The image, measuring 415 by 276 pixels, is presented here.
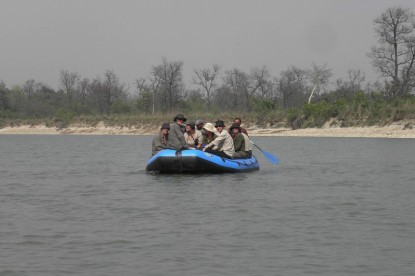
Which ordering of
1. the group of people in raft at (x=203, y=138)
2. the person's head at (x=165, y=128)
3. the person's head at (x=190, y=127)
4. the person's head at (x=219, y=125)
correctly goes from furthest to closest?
1. the person's head at (x=190, y=127)
2. the person's head at (x=219, y=125)
3. the person's head at (x=165, y=128)
4. the group of people in raft at (x=203, y=138)

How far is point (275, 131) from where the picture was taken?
62.0 meters

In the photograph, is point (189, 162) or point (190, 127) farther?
point (190, 127)

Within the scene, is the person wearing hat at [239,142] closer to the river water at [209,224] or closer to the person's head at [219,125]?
the river water at [209,224]

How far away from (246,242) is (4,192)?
8984 millimetres

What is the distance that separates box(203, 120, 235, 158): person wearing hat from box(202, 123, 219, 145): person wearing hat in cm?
20

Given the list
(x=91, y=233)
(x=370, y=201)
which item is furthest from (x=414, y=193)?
(x=91, y=233)

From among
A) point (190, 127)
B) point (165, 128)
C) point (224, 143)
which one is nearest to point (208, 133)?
point (190, 127)

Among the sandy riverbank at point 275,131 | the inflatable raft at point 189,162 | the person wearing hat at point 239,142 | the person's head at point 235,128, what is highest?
the person's head at point 235,128

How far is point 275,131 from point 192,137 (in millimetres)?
41543

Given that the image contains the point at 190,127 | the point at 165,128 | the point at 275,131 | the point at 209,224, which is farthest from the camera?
the point at 275,131

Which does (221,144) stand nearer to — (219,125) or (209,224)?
(219,125)

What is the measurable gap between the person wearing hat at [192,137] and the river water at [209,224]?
0.95 m

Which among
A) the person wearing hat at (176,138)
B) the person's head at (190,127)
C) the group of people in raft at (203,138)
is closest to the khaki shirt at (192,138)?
the group of people in raft at (203,138)

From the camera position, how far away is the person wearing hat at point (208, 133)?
2086 cm
